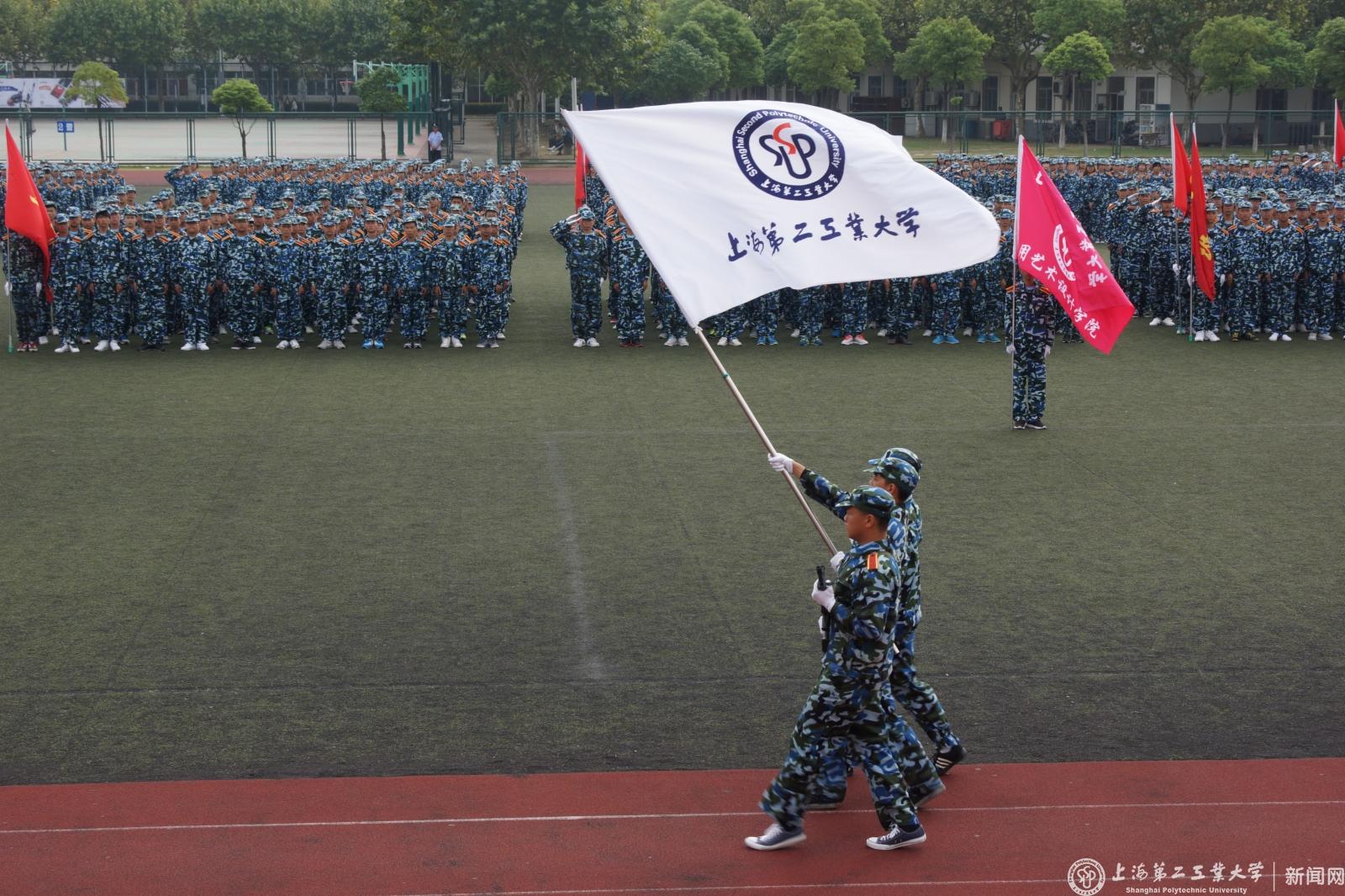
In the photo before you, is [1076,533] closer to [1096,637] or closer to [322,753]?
[1096,637]

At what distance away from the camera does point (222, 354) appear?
725 inches

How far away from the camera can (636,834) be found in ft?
21.1

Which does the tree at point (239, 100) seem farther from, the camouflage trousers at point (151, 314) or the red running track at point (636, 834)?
the red running track at point (636, 834)

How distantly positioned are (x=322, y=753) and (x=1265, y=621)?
5508 mm

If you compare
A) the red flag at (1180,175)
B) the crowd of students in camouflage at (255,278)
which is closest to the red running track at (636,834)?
the crowd of students in camouflage at (255,278)

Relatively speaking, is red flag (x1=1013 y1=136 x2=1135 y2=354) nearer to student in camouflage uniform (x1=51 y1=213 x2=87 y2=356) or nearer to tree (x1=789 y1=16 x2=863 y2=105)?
student in camouflage uniform (x1=51 y1=213 x2=87 y2=356)

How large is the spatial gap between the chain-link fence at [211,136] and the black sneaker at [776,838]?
154 ft

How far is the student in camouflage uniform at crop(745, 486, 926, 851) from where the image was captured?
6047 mm

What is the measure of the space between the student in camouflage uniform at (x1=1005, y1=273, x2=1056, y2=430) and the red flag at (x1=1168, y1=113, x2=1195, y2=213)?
5445 millimetres

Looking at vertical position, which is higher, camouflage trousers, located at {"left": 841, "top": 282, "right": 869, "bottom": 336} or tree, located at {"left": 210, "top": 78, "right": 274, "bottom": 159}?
tree, located at {"left": 210, "top": 78, "right": 274, "bottom": 159}

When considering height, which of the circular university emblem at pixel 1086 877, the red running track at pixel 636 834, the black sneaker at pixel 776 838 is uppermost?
the black sneaker at pixel 776 838

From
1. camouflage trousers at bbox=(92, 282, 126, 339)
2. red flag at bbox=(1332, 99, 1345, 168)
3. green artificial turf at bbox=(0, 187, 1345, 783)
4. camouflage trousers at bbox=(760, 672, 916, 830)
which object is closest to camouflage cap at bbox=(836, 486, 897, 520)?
camouflage trousers at bbox=(760, 672, 916, 830)

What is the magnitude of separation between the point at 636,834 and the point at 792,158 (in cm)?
330

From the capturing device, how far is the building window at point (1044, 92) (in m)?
73.0
